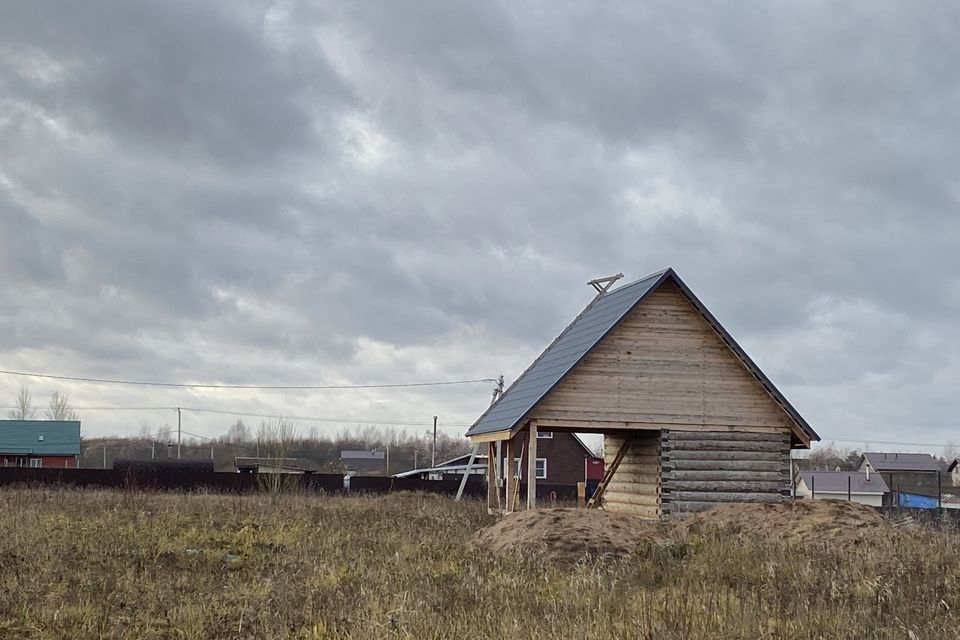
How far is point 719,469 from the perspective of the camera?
23234 millimetres

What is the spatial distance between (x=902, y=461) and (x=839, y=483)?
2267cm

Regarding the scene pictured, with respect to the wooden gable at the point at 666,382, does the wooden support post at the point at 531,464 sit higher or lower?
lower

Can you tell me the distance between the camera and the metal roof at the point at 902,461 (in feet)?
296

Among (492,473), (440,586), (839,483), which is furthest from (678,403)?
(839,483)

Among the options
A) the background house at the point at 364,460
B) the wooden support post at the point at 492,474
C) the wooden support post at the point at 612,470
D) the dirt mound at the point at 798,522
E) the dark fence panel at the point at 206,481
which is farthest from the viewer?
the background house at the point at 364,460

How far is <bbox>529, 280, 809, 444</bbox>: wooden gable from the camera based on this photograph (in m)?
22.6

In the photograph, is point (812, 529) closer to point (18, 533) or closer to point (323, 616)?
point (323, 616)

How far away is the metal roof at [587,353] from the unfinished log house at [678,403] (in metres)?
0.03

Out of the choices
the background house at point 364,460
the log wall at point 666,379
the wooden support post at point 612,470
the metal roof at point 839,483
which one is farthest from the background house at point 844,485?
the log wall at point 666,379

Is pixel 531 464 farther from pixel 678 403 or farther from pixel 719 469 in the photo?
pixel 719 469

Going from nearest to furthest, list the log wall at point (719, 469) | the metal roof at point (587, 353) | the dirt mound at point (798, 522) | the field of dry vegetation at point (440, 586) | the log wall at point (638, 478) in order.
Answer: the field of dry vegetation at point (440, 586) < the dirt mound at point (798, 522) < the metal roof at point (587, 353) < the log wall at point (719, 469) < the log wall at point (638, 478)

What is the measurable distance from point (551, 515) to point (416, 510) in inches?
411

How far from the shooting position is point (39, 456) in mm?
66750

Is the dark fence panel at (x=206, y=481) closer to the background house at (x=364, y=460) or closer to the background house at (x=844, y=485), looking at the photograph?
the background house at (x=844, y=485)
